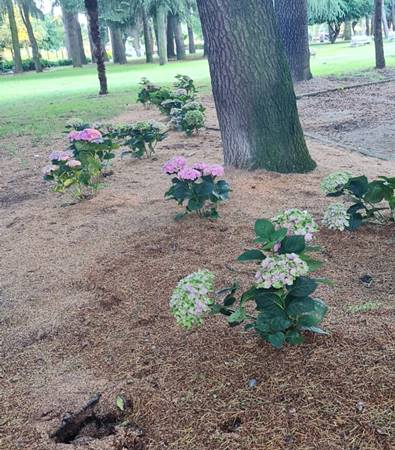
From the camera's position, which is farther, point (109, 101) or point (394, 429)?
point (109, 101)

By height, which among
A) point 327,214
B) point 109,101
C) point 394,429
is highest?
point 109,101

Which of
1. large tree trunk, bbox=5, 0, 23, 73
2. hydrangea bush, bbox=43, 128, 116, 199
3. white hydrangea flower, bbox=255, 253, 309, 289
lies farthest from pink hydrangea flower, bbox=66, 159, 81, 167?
large tree trunk, bbox=5, 0, 23, 73

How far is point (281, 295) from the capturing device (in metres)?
1.78

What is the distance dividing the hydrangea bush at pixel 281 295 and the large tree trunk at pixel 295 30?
999cm

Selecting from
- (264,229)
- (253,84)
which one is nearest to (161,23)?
(253,84)

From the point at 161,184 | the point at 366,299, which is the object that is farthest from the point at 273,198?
the point at 366,299

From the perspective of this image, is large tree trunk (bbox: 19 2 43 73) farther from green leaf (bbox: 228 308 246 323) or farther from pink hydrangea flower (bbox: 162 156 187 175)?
green leaf (bbox: 228 308 246 323)

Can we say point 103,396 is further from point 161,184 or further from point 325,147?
point 325,147

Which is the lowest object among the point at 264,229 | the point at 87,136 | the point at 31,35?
the point at 264,229

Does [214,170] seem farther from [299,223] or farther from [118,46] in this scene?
[118,46]

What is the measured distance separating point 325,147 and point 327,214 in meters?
2.98

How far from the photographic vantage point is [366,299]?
90.1 inches

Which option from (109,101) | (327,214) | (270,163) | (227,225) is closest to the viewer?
(327,214)

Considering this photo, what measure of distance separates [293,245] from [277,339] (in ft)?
1.07
